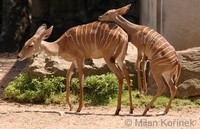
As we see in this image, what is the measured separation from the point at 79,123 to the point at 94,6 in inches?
369

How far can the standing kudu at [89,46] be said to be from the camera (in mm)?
7578

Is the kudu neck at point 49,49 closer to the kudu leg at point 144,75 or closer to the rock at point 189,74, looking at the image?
the kudu leg at point 144,75

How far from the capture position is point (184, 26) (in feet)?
31.2

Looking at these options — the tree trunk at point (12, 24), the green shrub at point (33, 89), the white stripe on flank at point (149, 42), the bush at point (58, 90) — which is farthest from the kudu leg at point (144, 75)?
the tree trunk at point (12, 24)

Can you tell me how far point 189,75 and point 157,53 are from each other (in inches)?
63.6

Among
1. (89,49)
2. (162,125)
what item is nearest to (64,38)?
(89,49)

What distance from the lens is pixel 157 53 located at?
746cm

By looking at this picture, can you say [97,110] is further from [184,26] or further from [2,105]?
[184,26]

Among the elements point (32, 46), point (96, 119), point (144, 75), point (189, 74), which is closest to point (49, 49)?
point (32, 46)

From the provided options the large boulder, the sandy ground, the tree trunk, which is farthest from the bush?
the tree trunk

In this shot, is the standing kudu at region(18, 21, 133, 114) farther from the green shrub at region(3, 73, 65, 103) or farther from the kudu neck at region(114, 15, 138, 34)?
the green shrub at region(3, 73, 65, 103)

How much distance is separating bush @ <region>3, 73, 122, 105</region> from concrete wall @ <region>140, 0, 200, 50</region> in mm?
1352

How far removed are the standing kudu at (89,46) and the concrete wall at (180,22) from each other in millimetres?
1953

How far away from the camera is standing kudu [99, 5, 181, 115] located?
7.39m
